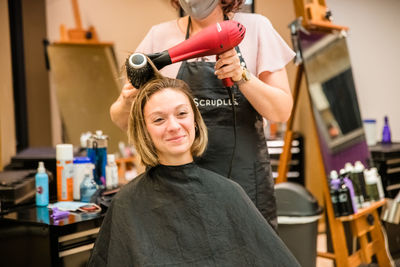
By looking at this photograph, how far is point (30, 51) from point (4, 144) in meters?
1.96

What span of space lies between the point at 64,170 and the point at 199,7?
113 cm

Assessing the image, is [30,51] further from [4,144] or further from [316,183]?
[316,183]

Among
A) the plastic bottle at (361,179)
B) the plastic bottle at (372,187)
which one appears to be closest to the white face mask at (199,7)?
the plastic bottle at (361,179)

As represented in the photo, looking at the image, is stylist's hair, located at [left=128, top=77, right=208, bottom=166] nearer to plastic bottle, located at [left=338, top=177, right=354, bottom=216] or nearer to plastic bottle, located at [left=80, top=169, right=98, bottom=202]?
plastic bottle, located at [left=80, top=169, right=98, bottom=202]

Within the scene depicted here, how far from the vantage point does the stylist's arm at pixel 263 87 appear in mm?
1496

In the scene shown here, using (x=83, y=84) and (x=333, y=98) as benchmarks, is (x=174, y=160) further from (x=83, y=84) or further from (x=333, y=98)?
(x=83, y=84)

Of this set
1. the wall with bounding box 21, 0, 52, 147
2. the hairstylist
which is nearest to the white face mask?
the hairstylist

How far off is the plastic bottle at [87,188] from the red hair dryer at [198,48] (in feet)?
3.12

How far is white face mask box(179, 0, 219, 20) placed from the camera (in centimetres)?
160

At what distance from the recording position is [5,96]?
10.3 feet

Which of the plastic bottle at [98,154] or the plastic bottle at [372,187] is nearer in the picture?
the plastic bottle at [98,154]

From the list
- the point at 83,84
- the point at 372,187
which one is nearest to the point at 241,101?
the point at 372,187

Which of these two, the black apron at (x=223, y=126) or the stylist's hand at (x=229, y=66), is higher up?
the stylist's hand at (x=229, y=66)

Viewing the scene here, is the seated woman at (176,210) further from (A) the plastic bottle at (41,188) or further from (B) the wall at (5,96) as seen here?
(B) the wall at (5,96)
